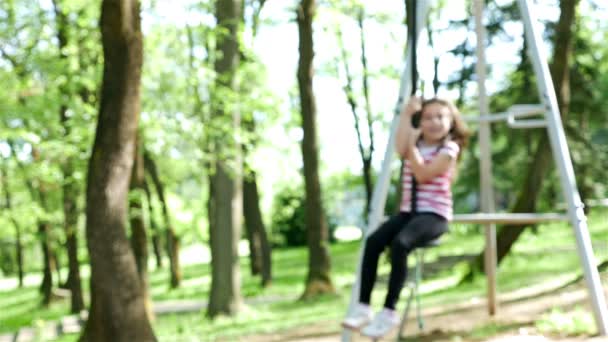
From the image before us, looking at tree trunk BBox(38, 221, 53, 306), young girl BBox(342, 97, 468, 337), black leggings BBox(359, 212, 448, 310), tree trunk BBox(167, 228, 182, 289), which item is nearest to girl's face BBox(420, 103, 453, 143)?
young girl BBox(342, 97, 468, 337)

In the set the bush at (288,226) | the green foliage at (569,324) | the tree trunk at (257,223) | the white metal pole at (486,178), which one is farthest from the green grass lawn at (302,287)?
the bush at (288,226)

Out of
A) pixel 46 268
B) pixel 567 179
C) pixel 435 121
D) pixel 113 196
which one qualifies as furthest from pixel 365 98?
pixel 435 121

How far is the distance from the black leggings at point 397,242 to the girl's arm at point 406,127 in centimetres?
41

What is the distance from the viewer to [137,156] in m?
13.3

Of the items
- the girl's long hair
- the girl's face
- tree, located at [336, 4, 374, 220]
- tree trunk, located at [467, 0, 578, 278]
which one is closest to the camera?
the girl's face

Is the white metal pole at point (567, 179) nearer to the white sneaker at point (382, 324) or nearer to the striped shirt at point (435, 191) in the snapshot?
the striped shirt at point (435, 191)

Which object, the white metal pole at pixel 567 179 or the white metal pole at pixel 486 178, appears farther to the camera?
the white metal pole at pixel 486 178

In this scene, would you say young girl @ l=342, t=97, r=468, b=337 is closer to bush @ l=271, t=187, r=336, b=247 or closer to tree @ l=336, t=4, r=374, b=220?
tree @ l=336, t=4, r=374, b=220

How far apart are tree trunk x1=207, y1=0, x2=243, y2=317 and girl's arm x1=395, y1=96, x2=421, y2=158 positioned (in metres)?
7.25

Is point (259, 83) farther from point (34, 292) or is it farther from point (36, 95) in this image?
point (34, 292)

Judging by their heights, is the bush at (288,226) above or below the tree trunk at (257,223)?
below

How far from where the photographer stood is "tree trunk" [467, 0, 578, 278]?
1088 cm

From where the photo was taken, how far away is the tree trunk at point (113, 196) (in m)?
7.89

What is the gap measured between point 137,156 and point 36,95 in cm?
380
